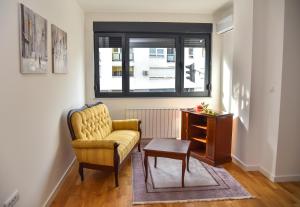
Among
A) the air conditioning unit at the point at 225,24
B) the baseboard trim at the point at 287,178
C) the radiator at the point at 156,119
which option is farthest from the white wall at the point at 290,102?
the radiator at the point at 156,119

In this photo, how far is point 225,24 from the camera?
4340 millimetres

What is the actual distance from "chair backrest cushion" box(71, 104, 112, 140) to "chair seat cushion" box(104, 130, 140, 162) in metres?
0.16

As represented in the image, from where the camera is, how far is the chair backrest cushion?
3.12 metres

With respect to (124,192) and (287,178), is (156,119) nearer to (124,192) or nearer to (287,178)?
(124,192)

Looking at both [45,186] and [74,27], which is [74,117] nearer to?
[45,186]

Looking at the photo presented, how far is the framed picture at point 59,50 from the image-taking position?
111 inches

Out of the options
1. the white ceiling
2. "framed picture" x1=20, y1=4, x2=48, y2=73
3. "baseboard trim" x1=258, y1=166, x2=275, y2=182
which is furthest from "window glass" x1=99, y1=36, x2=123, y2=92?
"baseboard trim" x1=258, y1=166, x2=275, y2=182

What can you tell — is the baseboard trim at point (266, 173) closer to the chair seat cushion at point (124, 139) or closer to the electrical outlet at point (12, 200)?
the chair seat cushion at point (124, 139)

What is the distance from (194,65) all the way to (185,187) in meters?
2.78

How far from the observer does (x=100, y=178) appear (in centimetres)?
329

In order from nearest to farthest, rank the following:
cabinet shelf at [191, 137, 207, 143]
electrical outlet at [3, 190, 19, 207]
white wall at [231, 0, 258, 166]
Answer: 1. electrical outlet at [3, 190, 19, 207]
2. white wall at [231, 0, 258, 166]
3. cabinet shelf at [191, 137, 207, 143]

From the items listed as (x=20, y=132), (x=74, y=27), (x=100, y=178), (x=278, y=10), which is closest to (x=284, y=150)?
(x=278, y=10)

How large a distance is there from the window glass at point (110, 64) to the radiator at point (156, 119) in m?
0.61

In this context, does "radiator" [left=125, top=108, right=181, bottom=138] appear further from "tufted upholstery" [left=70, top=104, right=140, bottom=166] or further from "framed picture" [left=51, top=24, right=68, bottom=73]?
"framed picture" [left=51, top=24, right=68, bottom=73]
